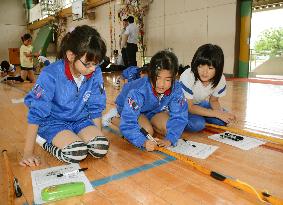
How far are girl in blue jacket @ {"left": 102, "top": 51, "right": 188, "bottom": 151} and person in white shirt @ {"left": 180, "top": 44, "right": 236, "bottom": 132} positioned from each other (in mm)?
242

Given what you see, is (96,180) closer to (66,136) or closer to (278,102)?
(66,136)

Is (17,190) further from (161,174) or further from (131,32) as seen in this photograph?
(131,32)

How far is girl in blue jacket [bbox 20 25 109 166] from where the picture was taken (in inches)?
55.0

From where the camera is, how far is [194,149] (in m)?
1.71

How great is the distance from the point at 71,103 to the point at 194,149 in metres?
0.81

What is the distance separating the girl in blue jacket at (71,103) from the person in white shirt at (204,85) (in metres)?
0.69

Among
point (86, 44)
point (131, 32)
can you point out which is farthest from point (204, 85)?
point (131, 32)

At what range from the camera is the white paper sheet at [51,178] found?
1202 millimetres

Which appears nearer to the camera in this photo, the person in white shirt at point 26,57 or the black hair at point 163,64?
the black hair at point 163,64

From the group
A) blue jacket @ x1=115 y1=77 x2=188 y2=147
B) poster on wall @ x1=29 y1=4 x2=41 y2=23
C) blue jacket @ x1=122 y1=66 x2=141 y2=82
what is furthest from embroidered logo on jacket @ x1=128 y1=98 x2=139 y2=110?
poster on wall @ x1=29 y1=4 x2=41 y2=23

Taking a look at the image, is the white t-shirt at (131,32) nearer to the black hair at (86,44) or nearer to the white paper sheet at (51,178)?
the black hair at (86,44)

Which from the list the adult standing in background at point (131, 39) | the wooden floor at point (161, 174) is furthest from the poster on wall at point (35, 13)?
the wooden floor at point (161, 174)

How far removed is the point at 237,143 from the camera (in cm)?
181

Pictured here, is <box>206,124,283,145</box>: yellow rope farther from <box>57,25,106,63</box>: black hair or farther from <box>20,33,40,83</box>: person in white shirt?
<box>20,33,40,83</box>: person in white shirt
